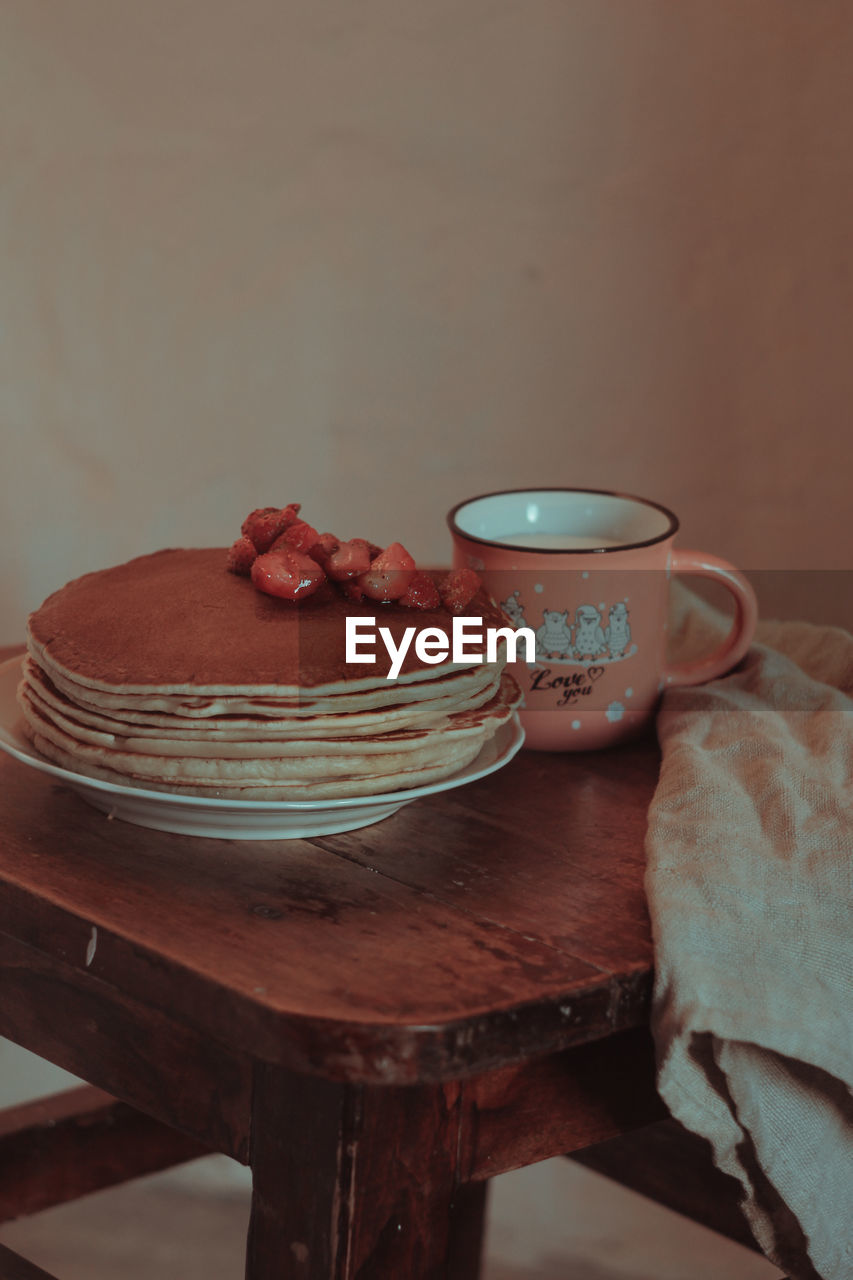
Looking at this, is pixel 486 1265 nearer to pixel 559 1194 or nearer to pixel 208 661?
pixel 559 1194

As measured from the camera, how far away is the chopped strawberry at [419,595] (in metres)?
0.66

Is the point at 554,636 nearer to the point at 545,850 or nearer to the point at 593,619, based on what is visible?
the point at 593,619

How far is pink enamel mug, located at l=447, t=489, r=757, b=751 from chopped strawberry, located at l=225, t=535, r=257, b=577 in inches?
5.0

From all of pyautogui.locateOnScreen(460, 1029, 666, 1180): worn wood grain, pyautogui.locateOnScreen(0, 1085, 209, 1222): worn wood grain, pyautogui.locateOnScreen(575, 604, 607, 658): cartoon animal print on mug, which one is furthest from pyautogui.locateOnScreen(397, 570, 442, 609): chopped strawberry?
pyautogui.locateOnScreen(0, 1085, 209, 1222): worn wood grain

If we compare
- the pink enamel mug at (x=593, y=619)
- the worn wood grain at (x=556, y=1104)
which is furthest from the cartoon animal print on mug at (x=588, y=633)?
the worn wood grain at (x=556, y=1104)

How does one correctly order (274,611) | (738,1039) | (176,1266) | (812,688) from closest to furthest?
(738,1039) → (274,611) → (812,688) → (176,1266)

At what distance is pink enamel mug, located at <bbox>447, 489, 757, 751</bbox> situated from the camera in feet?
2.37

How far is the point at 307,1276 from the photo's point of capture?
1.74 ft

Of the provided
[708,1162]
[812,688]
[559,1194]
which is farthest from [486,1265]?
[812,688]

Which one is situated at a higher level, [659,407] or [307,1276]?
[659,407]

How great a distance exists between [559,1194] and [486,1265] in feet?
0.57

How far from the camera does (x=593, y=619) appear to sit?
73cm

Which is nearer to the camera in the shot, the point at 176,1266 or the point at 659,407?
the point at 176,1266

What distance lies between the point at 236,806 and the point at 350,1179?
165 mm
